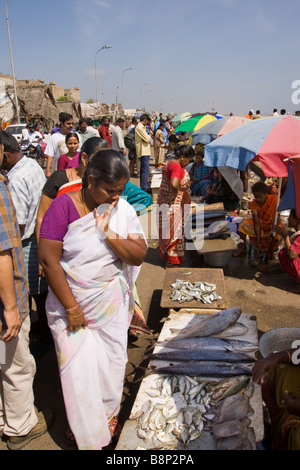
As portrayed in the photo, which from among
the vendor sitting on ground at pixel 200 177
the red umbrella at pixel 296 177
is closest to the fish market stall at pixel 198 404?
the red umbrella at pixel 296 177

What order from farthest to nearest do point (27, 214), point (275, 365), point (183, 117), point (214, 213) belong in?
point (183, 117) < point (214, 213) < point (27, 214) < point (275, 365)

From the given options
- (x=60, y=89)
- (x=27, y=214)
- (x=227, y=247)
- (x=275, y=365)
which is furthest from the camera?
(x=60, y=89)

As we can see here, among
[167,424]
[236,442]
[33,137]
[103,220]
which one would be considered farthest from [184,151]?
[33,137]

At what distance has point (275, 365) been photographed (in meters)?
2.30

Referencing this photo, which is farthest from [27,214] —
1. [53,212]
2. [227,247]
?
[227,247]

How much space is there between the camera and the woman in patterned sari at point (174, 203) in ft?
15.4

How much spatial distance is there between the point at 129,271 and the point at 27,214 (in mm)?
1191

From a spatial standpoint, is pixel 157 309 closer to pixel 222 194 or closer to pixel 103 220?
pixel 103 220

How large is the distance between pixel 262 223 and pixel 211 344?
10.2 feet

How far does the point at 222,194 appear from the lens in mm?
6695

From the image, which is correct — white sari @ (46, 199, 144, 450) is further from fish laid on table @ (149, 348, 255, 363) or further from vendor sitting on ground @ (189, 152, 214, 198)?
vendor sitting on ground @ (189, 152, 214, 198)

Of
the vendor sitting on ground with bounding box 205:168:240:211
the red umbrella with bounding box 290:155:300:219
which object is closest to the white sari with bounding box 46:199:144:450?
the red umbrella with bounding box 290:155:300:219

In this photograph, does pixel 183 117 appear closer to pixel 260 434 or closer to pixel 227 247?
pixel 227 247

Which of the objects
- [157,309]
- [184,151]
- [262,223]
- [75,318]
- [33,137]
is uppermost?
[33,137]
